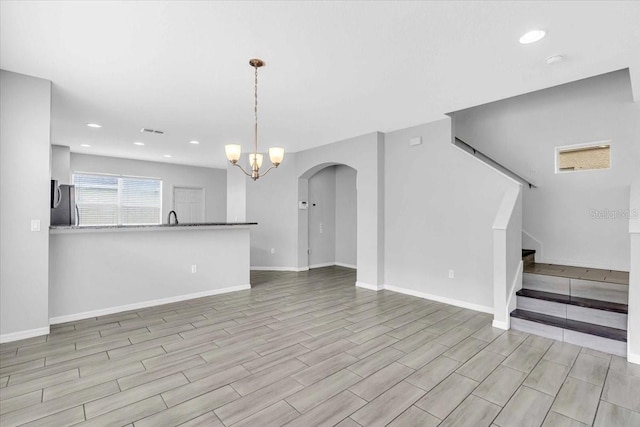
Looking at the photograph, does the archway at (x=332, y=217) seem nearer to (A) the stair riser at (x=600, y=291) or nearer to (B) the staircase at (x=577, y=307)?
(B) the staircase at (x=577, y=307)

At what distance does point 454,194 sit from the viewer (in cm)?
446

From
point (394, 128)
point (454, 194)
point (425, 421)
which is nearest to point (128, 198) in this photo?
point (394, 128)

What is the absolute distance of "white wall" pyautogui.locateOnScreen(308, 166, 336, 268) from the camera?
7.32m

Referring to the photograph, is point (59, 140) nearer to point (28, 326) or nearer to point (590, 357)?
point (28, 326)

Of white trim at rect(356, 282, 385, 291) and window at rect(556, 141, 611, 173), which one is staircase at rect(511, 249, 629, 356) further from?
white trim at rect(356, 282, 385, 291)

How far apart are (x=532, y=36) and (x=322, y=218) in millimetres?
5599

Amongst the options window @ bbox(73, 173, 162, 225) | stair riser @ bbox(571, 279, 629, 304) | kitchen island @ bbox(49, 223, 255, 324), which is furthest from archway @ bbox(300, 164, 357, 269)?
window @ bbox(73, 173, 162, 225)

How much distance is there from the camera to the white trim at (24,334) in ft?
10.1

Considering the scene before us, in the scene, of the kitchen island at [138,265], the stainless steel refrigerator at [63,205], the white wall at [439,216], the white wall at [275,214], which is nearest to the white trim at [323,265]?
the white wall at [275,214]

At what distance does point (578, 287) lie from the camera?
11.7 feet

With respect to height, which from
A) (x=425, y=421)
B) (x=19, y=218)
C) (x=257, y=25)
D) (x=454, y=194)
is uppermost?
(x=257, y=25)

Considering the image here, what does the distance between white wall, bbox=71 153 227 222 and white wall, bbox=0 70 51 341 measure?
16.1 ft

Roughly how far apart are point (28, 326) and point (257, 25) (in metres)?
3.82

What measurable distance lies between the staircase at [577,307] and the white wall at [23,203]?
17.4ft
